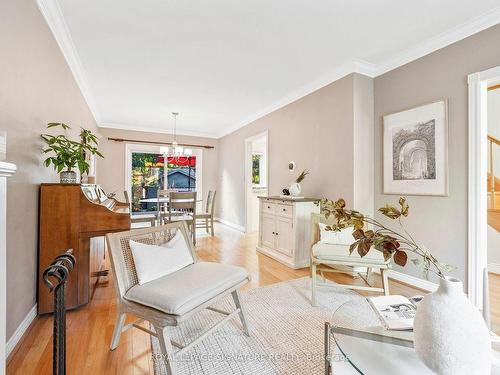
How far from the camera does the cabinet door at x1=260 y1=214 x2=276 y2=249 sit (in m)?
3.62

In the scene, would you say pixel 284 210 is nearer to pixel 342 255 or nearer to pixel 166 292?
pixel 342 255

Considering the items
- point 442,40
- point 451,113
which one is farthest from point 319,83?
point 451,113

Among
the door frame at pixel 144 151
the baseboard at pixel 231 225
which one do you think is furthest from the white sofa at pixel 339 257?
the door frame at pixel 144 151

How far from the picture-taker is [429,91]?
2.49 metres

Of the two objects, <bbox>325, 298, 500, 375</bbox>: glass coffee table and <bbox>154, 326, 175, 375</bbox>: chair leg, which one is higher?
<bbox>325, 298, 500, 375</bbox>: glass coffee table

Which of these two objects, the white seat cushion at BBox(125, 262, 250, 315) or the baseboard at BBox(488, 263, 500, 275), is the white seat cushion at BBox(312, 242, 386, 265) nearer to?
the white seat cushion at BBox(125, 262, 250, 315)

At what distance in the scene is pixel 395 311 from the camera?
1268 mm

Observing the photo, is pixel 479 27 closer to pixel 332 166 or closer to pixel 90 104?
pixel 332 166

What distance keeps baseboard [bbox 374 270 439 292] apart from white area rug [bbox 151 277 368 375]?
74 cm

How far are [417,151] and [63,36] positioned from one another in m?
3.64

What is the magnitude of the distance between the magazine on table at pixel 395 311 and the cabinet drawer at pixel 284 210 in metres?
1.87

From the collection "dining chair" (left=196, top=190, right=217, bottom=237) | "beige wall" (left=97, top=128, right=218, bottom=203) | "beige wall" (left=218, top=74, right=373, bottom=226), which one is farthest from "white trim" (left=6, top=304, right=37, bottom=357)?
"beige wall" (left=97, top=128, right=218, bottom=203)

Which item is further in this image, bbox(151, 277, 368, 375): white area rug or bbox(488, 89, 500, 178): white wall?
bbox(488, 89, 500, 178): white wall

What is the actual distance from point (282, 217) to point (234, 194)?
2.70 meters
